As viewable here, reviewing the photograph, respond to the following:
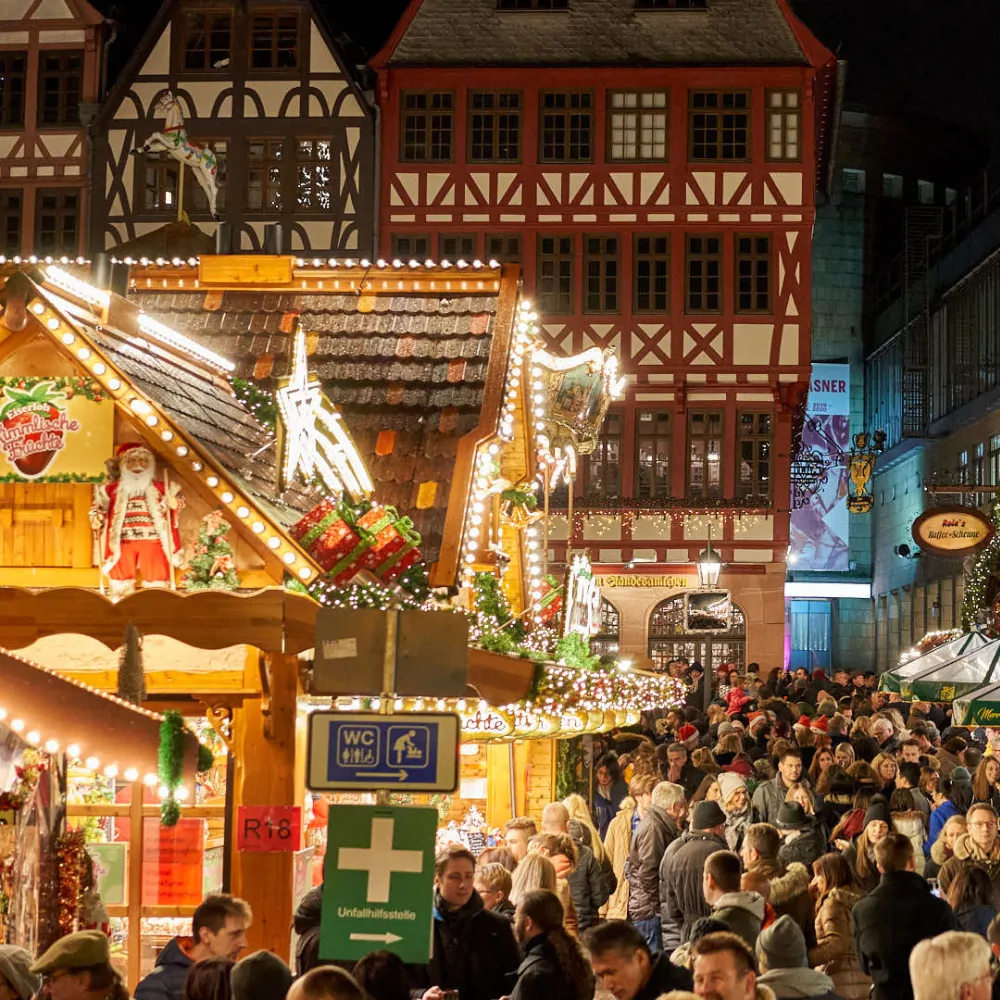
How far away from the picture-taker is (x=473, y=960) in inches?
306

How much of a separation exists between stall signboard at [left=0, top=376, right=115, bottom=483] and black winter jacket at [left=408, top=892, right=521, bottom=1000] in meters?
3.62

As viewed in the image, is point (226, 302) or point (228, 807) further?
point (226, 302)

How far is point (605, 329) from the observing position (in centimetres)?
3594

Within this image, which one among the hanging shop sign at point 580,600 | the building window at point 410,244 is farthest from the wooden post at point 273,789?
the building window at point 410,244

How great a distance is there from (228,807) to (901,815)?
4314mm

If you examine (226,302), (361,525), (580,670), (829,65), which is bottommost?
(580,670)

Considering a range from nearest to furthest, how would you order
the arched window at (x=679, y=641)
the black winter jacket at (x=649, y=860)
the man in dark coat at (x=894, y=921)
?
1. the man in dark coat at (x=894, y=921)
2. the black winter jacket at (x=649, y=860)
3. the arched window at (x=679, y=641)

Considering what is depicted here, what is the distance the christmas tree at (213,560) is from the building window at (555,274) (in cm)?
2587

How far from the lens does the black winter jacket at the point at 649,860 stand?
12234 mm

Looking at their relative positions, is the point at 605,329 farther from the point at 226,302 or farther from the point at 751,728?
the point at 226,302

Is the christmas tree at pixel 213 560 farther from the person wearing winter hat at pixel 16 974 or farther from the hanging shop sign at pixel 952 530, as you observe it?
the hanging shop sign at pixel 952 530

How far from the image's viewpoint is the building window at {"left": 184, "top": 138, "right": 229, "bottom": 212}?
35.6 m

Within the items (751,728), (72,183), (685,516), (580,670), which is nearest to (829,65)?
(685,516)

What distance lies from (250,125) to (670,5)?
817cm
